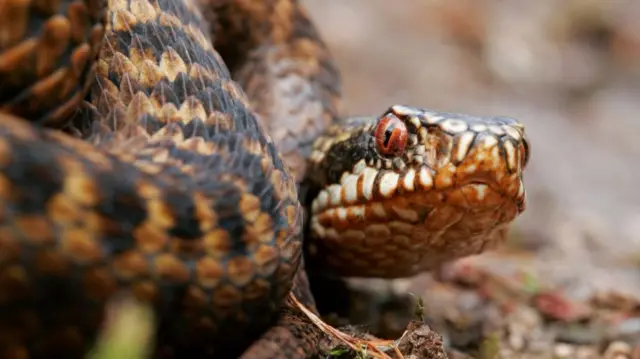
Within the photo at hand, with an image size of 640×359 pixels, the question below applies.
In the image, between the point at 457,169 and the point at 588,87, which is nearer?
the point at 457,169

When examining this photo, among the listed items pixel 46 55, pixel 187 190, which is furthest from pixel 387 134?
pixel 46 55

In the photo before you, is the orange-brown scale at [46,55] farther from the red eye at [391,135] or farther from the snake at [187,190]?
the red eye at [391,135]

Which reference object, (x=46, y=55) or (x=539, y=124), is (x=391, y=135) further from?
(x=539, y=124)

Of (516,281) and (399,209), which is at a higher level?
(399,209)

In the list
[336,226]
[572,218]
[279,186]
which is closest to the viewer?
[279,186]

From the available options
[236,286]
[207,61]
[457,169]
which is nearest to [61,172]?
[236,286]

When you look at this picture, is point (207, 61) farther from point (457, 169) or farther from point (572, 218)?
point (572, 218)
